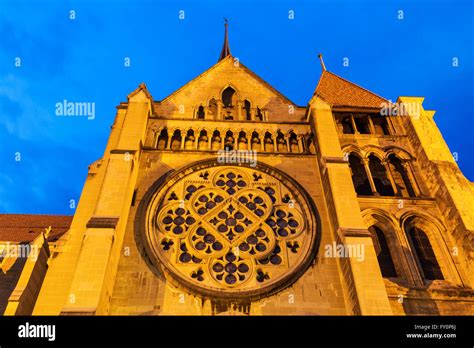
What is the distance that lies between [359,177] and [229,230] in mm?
6781

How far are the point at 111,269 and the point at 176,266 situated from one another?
6.13 feet

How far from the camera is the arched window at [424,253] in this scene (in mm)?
13422

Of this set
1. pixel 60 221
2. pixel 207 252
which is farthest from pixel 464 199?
pixel 60 221

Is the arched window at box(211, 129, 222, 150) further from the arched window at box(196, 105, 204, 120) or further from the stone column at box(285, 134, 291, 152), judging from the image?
the stone column at box(285, 134, 291, 152)

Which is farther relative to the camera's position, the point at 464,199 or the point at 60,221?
the point at 60,221

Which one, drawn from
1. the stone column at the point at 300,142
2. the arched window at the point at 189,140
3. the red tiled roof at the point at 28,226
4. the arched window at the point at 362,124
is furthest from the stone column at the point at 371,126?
the red tiled roof at the point at 28,226

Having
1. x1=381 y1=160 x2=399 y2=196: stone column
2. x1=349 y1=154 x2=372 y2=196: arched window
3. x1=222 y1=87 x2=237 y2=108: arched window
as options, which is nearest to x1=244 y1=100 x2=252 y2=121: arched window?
x1=222 y1=87 x2=237 y2=108: arched window

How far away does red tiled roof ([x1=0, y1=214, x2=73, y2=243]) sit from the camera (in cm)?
2311

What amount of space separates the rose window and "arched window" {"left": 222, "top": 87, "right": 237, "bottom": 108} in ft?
15.2

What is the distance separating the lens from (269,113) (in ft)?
57.8

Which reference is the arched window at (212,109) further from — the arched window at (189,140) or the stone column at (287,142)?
the stone column at (287,142)

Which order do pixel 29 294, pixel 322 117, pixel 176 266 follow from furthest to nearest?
pixel 322 117 → pixel 29 294 → pixel 176 266
